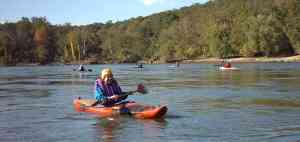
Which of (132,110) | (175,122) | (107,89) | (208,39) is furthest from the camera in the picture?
(208,39)

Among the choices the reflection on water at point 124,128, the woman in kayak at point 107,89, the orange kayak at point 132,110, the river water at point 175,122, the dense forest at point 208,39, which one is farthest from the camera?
the dense forest at point 208,39

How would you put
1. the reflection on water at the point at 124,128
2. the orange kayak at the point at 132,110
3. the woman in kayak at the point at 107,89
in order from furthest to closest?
1. the woman in kayak at the point at 107,89
2. the orange kayak at the point at 132,110
3. the reflection on water at the point at 124,128

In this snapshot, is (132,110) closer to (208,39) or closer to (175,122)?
(175,122)

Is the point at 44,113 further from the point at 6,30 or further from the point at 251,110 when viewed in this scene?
the point at 6,30

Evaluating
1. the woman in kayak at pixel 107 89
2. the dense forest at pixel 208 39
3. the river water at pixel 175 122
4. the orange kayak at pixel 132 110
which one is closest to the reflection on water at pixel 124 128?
the river water at pixel 175 122

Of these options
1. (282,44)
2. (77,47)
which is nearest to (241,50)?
(282,44)

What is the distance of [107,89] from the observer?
2170 cm

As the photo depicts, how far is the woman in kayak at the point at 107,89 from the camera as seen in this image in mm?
21547

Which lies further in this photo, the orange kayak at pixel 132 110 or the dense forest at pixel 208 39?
the dense forest at pixel 208 39

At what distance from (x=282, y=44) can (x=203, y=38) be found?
31.8 m

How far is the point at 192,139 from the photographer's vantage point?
16.1 m

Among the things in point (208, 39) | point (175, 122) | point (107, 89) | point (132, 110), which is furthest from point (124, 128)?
point (208, 39)

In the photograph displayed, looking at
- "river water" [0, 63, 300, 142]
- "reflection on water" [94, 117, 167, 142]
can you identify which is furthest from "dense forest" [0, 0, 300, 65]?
"reflection on water" [94, 117, 167, 142]

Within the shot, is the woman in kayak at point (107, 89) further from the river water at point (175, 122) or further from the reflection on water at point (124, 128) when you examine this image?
the reflection on water at point (124, 128)
